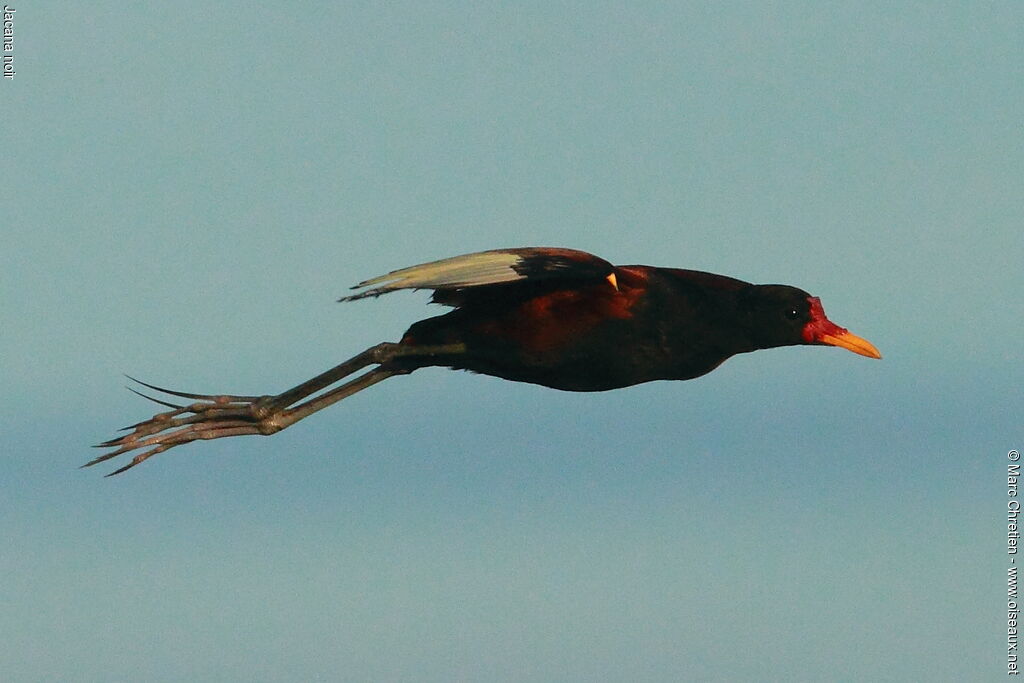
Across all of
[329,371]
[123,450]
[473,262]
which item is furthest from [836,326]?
[123,450]

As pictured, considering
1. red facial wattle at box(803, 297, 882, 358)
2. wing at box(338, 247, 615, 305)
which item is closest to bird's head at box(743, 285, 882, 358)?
red facial wattle at box(803, 297, 882, 358)

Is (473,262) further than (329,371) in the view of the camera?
No

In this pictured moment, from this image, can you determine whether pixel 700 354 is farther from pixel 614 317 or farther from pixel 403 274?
pixel 403 274

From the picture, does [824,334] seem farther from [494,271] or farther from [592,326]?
[494,271]

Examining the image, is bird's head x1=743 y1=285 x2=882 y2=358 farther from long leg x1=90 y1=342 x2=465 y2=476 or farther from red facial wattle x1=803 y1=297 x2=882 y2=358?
long leg x1=90 y1=342 x2=465 y2=476

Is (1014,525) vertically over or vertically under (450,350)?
under

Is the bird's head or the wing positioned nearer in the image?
the wing

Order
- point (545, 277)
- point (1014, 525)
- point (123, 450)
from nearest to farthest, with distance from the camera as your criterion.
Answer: point (545, 277)
point (123, 450)
point (1014, 525)
